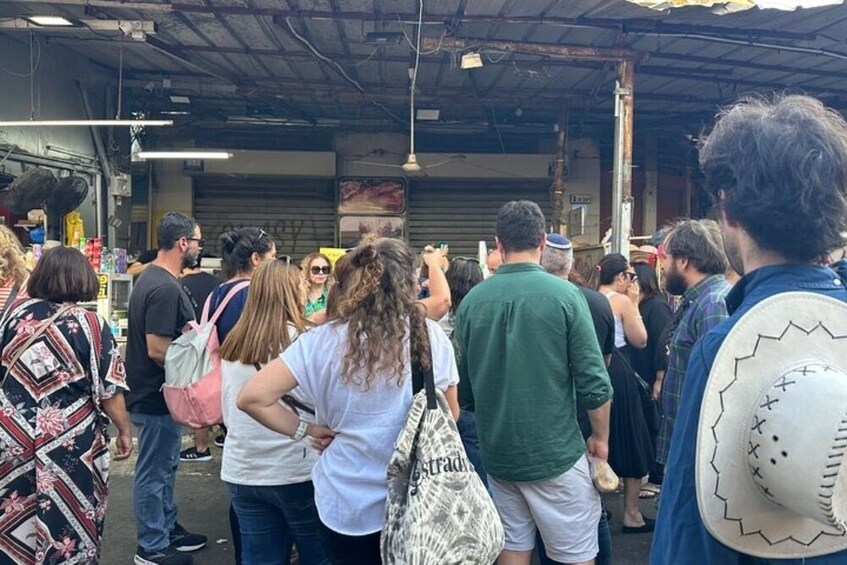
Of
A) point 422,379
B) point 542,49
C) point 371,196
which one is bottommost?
point 422,379

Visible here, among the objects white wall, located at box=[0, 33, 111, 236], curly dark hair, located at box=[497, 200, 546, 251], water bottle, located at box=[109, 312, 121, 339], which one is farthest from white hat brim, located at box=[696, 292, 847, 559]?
white wall, located at box=[0, 33, 111, 236]

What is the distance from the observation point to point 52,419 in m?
2.88

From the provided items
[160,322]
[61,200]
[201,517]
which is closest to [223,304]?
[160,322]

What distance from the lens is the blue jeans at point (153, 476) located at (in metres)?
3.63

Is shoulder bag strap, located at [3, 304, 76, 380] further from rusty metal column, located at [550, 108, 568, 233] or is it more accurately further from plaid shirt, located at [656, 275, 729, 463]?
rusty metal column, located at [550, 108, 568, 233]

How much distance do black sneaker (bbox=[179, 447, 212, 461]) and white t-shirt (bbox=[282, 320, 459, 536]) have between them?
13.6ft

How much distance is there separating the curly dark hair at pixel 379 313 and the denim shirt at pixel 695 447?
1.09 metres

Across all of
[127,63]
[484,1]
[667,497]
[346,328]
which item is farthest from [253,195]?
[667,497]

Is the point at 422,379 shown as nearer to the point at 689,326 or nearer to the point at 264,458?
the point at 264,458

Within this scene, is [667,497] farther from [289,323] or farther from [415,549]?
[289,323]

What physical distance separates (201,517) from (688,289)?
363cm

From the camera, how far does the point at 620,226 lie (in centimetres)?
708

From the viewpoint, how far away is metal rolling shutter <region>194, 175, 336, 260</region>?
11617 mm

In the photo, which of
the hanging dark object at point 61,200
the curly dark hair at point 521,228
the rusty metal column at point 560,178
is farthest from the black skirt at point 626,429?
the hanging dark object at point 61,200
